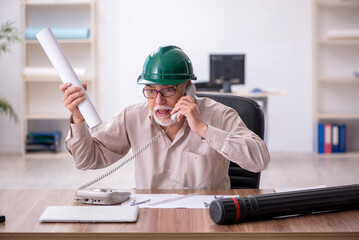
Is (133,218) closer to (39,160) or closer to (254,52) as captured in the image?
(39,160)

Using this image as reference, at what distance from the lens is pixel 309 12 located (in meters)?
6.41

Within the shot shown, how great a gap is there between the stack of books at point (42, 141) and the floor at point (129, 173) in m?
0.20

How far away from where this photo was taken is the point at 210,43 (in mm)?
6477

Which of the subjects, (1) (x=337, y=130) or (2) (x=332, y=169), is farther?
(1) (x=337, y=130)

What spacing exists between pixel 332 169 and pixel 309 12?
2061 millimetres

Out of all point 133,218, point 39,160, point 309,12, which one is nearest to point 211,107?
point 133,218

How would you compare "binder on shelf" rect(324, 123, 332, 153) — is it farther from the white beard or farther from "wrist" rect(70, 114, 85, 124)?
"wrist" rect(70, 114, 85, 124)

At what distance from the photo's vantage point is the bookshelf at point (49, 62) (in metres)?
6.19

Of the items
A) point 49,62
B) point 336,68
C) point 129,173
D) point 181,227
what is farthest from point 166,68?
point 336,68

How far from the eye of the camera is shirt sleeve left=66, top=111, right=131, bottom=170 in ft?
6.73

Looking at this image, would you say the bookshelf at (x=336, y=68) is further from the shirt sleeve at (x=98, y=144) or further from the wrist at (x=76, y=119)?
the wrist at (x=76, y=119)

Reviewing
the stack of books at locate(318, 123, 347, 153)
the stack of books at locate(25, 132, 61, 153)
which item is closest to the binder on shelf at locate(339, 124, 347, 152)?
the stack of books at locate(318, 123, 347, 153)

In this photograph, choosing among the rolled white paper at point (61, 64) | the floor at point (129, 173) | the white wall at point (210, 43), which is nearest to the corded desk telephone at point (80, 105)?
the rolled white paper at point (61, 64)

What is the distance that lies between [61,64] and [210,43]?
4.80 metres
